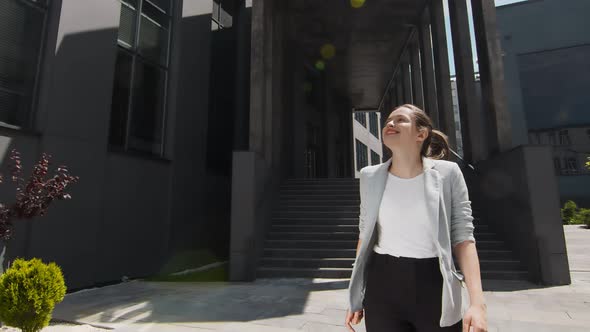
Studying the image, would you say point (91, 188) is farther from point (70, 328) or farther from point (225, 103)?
point (225, 103)

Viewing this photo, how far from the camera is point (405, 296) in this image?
1.71 m

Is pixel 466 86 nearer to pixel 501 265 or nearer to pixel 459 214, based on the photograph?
pixel 501 265

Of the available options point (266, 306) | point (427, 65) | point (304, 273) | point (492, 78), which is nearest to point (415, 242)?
point (266, 306)

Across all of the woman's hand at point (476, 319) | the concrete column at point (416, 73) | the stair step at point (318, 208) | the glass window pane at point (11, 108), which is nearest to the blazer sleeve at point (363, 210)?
the woman's hand at point (476, 319)

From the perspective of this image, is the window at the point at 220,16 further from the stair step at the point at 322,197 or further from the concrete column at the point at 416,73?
the concrete column at the point at 416,73

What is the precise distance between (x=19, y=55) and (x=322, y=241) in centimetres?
858

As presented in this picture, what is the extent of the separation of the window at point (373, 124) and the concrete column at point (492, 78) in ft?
89.4

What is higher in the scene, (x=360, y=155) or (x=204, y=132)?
(x=360, y=155)

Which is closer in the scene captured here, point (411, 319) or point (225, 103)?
point (411, 319)

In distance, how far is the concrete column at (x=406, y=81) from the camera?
19288 millimetres

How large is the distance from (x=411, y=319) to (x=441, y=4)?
1528cm

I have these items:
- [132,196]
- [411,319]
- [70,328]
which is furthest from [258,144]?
[411,319]

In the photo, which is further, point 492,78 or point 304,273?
point 492,78

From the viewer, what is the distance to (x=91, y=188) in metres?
8.41
